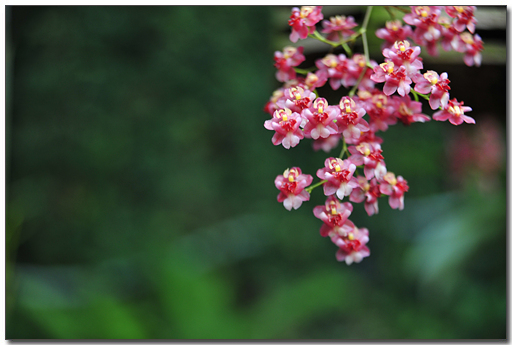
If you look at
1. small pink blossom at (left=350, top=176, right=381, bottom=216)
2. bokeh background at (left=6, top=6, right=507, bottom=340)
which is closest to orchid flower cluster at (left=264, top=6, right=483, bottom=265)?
small pink blossom at (left=350, top=176, right=381, bottom=216)

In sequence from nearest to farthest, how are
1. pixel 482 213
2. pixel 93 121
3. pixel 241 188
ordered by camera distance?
pixel 482 213, pixel 93 121, pixel 241 188

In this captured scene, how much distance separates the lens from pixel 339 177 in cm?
58

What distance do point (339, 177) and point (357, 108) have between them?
100 mm

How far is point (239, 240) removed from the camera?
101 inches

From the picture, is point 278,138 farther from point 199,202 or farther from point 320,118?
point 199,202

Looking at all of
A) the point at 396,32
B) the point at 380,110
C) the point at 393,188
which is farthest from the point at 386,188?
the point at 396,32

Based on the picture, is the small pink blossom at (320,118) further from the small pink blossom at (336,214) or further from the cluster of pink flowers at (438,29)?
the cluster of pink flowers at (438,29)

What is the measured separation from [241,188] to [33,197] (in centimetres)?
122

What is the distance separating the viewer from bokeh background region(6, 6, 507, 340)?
7.08 ft

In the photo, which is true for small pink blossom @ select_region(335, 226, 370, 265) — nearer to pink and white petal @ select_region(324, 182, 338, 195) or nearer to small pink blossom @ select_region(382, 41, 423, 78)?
pink and white petal @ select_region(324, 182, 338, 195)

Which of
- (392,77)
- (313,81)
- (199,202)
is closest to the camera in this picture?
(392,77)

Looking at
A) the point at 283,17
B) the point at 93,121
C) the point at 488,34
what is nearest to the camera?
the point at 488,34

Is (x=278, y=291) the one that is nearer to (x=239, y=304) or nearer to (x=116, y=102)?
(x=239, y=304)

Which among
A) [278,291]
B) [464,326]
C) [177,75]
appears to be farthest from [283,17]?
[464,326]
